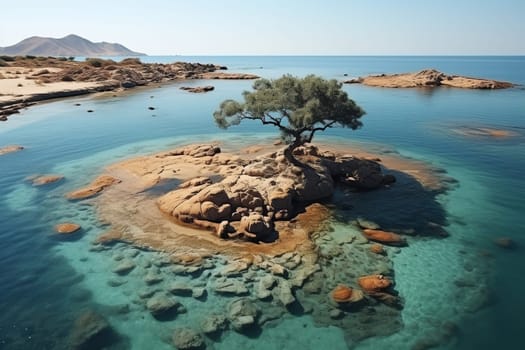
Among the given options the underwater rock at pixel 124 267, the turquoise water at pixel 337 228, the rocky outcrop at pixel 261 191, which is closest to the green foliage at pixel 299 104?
the rocky outcrop at pixel 261 191

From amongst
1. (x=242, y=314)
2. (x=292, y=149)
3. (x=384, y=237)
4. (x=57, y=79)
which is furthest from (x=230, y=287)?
(x=57, y=79)

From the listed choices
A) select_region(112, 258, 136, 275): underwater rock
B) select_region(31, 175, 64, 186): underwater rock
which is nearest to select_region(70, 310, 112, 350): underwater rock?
select_region(112, 258, 136, 275): underwater rock

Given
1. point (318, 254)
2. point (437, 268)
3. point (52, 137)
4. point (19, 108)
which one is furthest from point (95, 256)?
point (19, 108)

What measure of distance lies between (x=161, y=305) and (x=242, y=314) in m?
4.90

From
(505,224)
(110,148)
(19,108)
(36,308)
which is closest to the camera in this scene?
(36,308)

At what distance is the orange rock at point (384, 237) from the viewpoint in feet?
93.0

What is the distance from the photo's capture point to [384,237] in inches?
1134

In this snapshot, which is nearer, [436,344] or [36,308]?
[436,344]

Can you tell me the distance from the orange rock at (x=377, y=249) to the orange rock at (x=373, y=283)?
11.3 feet

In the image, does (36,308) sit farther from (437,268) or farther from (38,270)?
(437,268)

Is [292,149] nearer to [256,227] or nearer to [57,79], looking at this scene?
[256,227]

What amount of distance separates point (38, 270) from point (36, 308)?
15.4ft

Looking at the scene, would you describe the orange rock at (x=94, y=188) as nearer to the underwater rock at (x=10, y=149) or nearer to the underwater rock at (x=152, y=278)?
the underwater rock at (x=152, y=278)

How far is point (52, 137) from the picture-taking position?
62.1m
